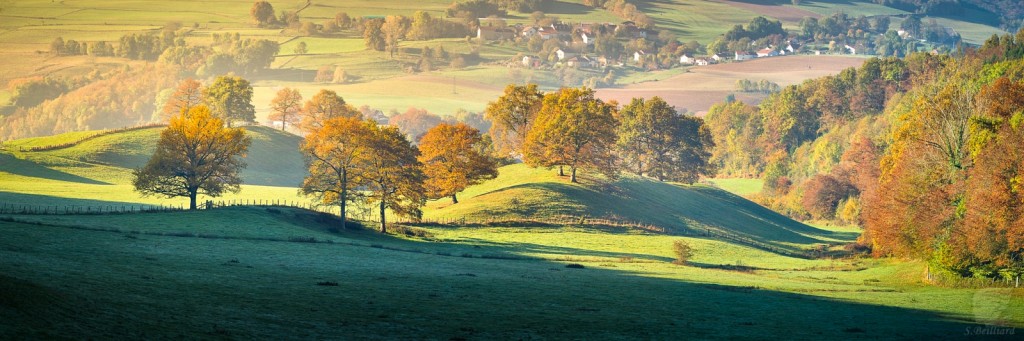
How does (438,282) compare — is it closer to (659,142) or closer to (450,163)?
(450,163)

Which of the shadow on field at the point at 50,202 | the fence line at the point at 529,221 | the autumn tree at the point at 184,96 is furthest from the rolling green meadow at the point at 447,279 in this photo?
the autumn tree at the point at 184,96

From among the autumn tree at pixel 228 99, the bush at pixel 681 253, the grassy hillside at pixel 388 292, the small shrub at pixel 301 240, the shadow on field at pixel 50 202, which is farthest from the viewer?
the autumn tree at pixel 228 99

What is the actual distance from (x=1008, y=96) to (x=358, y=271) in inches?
2634

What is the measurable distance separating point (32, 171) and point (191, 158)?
1768 inches

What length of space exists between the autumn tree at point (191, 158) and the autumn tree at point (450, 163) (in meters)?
24.9

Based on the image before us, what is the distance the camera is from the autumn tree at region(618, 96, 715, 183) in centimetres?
17200

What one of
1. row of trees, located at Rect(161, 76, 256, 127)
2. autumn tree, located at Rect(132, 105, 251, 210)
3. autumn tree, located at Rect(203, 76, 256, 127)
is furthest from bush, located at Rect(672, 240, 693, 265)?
autumn tree, located at Rect(203, 76, 256, 127)

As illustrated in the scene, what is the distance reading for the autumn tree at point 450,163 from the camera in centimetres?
11094

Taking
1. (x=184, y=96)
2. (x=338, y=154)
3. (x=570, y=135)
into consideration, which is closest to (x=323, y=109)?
(x=184, y=96)

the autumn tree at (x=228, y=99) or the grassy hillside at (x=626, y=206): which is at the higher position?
the autumn tree at (x=228, y=99)

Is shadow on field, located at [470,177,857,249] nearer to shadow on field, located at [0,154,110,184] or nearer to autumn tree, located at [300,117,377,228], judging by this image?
autumn tree, located at [300,117,377,228]

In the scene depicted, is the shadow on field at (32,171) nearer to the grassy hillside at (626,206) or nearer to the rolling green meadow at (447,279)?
the rolling green meadow at (447,279)

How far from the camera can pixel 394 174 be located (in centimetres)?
9338

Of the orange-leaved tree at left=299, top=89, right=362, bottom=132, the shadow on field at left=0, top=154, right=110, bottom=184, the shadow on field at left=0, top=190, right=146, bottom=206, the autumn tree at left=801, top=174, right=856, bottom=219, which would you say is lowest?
the autumn tree at left=801, top=174, right=856, bottom=219
